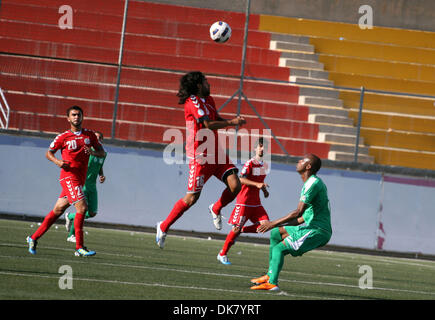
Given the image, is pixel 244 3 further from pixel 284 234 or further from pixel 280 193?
pixel 284 234

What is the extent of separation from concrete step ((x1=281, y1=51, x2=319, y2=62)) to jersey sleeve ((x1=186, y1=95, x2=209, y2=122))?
13.7m

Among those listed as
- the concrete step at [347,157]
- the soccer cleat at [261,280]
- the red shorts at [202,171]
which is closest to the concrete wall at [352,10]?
the concrete step at [347,157]

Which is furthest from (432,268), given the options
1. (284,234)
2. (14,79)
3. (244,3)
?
(244,3)

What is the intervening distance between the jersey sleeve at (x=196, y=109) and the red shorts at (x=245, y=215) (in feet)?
10.9

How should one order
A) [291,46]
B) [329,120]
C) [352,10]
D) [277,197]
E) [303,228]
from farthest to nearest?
1. [352,10]
2. [291,46]
3. [329,120]
4. [277,197]
5. [303,228]

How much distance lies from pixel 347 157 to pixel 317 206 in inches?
451

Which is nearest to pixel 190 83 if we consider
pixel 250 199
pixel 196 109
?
pixel 196 109

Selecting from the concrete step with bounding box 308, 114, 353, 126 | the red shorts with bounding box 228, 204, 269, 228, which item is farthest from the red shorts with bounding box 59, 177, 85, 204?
the concrete step with bounding box 308, 114, 353, 126

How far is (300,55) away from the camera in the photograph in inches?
949

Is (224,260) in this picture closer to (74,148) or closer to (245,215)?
(245,215)

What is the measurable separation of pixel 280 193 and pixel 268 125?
71.1 inches

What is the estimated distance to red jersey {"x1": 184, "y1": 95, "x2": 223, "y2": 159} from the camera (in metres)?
10.5

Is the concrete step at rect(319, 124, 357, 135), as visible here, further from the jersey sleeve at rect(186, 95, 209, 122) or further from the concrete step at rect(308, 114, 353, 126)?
the jersey sleeve at rect(186, 95, 209, 122)
